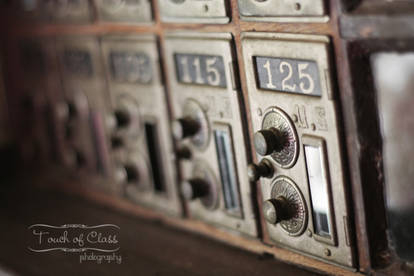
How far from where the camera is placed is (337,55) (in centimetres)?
128

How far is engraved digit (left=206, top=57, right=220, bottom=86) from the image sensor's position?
160 cm

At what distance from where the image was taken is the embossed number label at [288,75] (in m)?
1.34

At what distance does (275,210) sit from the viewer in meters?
1.47

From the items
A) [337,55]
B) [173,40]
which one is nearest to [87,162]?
[173,40]

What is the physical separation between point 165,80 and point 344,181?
71 centimetres

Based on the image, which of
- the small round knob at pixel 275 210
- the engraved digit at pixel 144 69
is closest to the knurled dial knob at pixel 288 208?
the small round knob at pixel 275 210

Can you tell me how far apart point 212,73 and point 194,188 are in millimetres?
356

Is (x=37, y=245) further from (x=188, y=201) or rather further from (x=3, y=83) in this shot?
(x=3, y=83)

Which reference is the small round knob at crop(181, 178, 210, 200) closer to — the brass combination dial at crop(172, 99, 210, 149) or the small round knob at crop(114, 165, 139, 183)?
the brass combination dial at crop(172, 99, 210, 149)

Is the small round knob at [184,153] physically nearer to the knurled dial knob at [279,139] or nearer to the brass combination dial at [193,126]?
the brass combination dial at [193,126]

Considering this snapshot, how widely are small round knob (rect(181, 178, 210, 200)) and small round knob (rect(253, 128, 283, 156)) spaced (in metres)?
0.33

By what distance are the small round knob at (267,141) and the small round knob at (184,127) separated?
290 mm

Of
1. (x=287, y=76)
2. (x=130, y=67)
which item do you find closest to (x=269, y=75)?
(x=287, y=76)

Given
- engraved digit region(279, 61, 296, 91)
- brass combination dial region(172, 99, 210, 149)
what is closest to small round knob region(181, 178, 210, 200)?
brass combination dial region(172, 99, 210, 149)
